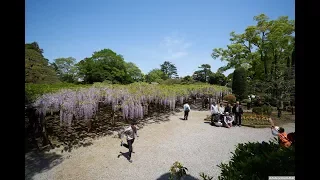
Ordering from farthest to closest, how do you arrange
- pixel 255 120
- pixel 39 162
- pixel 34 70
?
pixel 34 70 → pixel 255 120 → pixel 39 162

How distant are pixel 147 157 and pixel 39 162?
3.88 metres

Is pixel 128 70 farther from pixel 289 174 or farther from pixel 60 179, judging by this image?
pixel 289 174

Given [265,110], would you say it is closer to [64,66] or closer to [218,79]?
[218,79]

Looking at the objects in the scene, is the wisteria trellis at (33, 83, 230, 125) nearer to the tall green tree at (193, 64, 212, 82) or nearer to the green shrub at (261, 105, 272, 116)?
the green shrub at (261, 105, 272, 116)

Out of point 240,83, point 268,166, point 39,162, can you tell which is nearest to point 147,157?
point 39,162

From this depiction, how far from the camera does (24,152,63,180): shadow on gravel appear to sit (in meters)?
5.59

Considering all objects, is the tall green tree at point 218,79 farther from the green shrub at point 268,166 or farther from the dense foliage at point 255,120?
the green shrub at point 268,166

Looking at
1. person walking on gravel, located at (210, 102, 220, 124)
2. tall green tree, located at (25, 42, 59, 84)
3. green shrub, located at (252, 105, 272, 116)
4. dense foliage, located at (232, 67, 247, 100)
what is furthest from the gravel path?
dense foliage, located at (232, 67, 247, 100)

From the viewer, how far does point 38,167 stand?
19.1 feet

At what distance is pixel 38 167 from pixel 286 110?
60.8 ft

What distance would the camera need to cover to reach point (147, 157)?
255 inches
